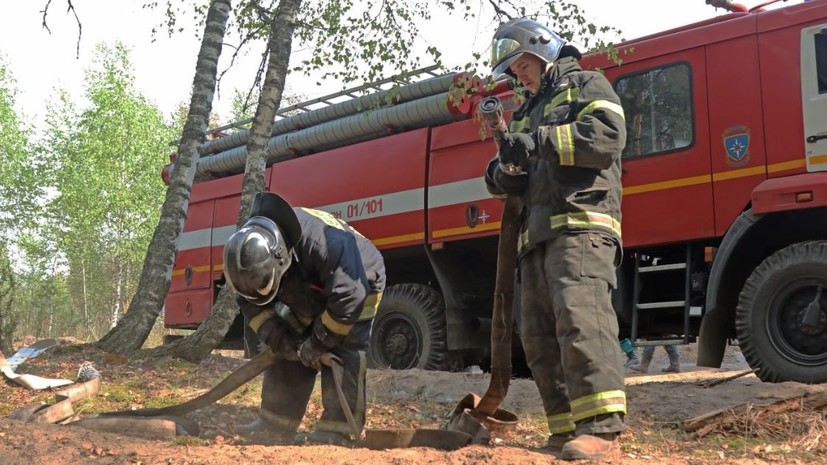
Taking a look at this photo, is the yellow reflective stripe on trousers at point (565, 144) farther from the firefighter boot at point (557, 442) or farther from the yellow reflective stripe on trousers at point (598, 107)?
the firefighter boot at point (557, 442)

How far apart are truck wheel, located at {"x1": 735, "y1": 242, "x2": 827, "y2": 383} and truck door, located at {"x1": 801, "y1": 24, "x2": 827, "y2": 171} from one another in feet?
2.11

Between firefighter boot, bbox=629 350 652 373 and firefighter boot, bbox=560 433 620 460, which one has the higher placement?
firefighter boot, bbox=629 350 652 373

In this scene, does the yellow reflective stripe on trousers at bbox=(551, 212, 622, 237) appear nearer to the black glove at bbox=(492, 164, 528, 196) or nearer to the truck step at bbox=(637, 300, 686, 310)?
the black glove at bbox=(492, 164, 528, 196)

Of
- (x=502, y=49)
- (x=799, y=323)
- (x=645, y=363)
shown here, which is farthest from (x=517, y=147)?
(x=645, y=363)

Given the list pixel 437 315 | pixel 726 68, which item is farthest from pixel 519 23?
pixel 437 315

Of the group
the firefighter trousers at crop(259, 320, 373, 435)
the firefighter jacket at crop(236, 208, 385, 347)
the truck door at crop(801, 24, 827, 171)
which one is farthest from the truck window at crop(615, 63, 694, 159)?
the firefighter trousers at crop(259, 320, 373, 435)

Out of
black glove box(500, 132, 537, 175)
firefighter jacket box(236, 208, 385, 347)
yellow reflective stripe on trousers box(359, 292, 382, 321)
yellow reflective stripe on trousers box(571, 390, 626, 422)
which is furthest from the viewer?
yellow reflective stripe on trousers box(359, 292, 382, 321)

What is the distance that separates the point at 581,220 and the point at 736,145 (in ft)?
10.5

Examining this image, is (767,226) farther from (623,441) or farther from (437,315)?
(437,315)

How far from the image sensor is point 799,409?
178 inches

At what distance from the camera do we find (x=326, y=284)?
13.4 ft

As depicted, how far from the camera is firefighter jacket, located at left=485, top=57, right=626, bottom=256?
11.0 ft

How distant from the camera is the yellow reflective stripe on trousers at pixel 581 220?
3412mm

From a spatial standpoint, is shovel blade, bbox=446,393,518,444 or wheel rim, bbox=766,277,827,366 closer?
shovel blade, bbox=446,393,518,444
